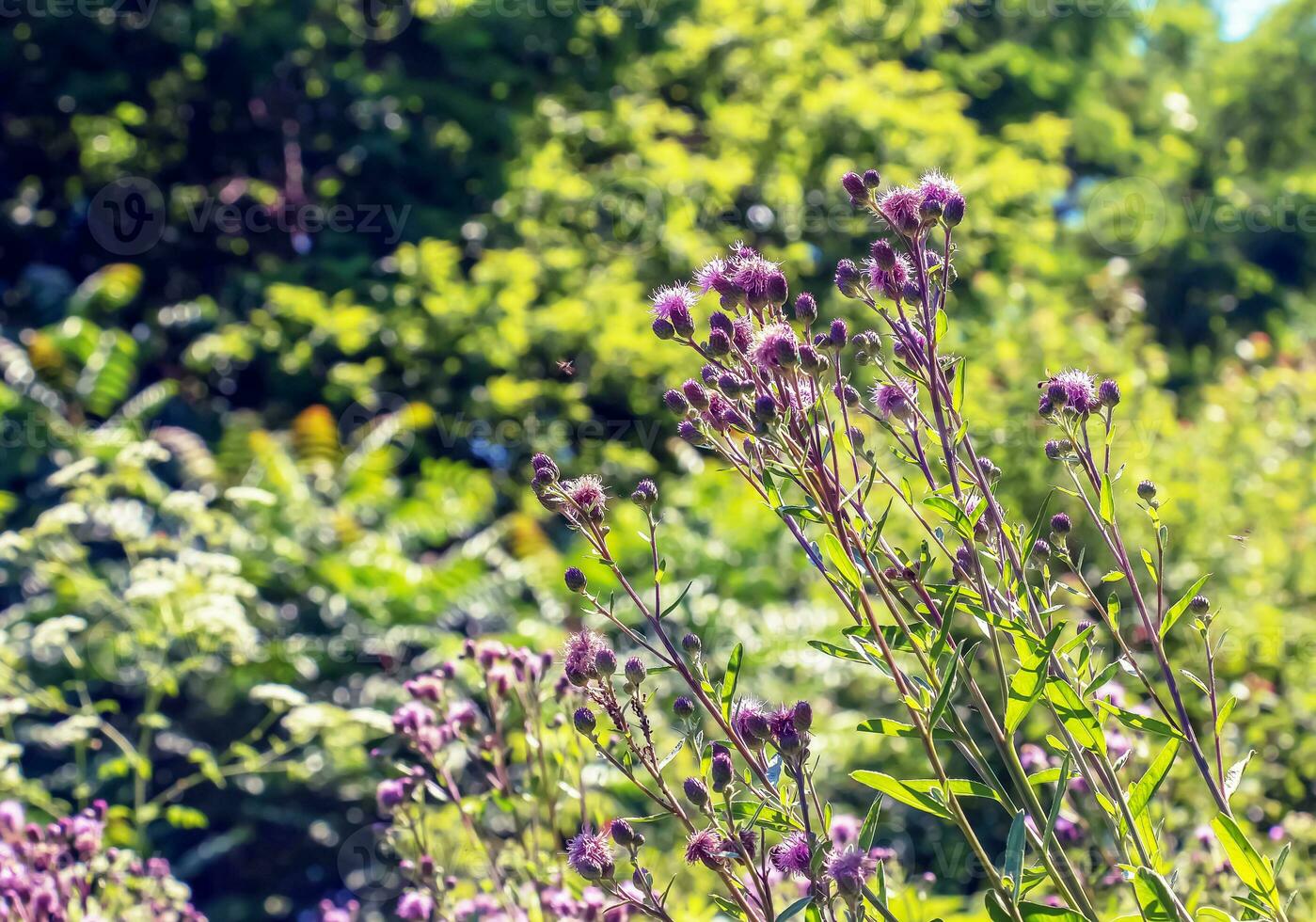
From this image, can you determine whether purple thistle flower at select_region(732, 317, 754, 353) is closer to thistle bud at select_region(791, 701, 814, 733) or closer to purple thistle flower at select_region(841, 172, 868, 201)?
purple thistle flower at select_region(841, 172, 868, 201)

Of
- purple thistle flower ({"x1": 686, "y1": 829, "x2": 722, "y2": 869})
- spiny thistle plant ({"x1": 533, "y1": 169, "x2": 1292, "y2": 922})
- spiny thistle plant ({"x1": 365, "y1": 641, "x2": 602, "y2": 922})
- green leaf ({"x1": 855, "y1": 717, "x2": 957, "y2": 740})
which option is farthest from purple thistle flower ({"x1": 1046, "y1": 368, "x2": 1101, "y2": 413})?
spiny thistle plant ({"x1": 365, "y1": 641, "x2": 602, "y2": 922})

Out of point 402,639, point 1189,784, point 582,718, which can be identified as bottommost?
point 402,639

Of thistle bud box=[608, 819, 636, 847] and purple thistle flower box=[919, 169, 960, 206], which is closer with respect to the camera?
thistle bud box=[608, 819, 636, 847]

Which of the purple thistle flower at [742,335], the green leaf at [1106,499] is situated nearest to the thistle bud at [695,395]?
the purple thistle flower at [742,335]

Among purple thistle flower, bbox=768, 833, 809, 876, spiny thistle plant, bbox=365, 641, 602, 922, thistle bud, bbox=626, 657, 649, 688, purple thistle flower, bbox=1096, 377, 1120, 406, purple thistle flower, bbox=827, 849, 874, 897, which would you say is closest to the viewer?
purple thistle flower, bbox=827, 849, 874, 897

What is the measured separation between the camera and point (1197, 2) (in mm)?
12969

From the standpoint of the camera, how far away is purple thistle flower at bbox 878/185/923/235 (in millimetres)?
1433

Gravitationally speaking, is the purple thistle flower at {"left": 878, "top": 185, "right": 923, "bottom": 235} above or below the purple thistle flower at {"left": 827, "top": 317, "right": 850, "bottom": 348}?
above

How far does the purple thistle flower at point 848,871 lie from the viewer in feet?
3.82

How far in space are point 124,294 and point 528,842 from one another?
496cm

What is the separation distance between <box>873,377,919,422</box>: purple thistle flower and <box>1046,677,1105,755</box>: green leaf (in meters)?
0.38

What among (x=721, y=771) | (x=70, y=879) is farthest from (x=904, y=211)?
(x=70, y=879)

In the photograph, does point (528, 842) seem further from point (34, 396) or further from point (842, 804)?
point (34, 396)

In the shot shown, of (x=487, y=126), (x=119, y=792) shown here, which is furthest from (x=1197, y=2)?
(x=119, y=792)
